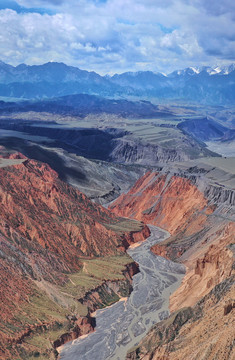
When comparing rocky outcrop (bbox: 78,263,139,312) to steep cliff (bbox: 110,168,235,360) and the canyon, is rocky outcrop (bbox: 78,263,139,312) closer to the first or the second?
the canyon

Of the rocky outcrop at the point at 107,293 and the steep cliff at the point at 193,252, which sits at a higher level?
the steep cliff at the point at 193,252

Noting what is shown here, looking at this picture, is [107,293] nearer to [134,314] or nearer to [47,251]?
[134,314]

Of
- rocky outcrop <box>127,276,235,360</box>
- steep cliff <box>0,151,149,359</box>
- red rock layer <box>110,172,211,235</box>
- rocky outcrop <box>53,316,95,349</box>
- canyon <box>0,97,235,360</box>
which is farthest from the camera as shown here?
red rock layer <box>110,172,211,235</box>

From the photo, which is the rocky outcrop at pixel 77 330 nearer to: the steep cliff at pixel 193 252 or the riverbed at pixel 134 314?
the riverbed at pixel 134 314

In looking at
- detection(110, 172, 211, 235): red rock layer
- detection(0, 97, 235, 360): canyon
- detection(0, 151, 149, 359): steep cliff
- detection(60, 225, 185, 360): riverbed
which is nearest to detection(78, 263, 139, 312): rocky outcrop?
detection(0, 97, 235, 360): canyon

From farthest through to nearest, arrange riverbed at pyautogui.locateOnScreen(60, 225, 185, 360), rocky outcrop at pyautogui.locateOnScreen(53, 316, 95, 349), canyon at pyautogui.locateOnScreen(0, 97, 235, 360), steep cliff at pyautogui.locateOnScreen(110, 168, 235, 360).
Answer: rocky outcrop at pyautogui.locateOnScreen(53, 316, 95, 349) → riverbed at pyautogui.locateOnScreen(60, 225, 185, 360) → canyon at pyautogui.locateOnScreen(0, 97, 235, 360) → steep cliff at pyautogui.locateOnScreen(110, 168, 235, 360)

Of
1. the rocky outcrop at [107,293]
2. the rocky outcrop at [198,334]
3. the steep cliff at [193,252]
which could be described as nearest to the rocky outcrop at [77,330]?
the rocky outcrop at [107,293]

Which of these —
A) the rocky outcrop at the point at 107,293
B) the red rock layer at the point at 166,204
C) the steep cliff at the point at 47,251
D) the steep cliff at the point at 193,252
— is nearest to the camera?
the steep cliff at the point at 193,252

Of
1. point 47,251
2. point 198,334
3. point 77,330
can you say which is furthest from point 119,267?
point 198,334
